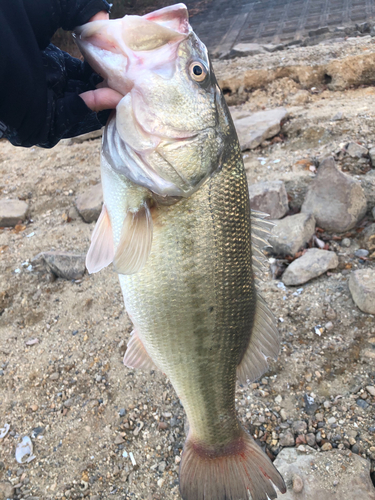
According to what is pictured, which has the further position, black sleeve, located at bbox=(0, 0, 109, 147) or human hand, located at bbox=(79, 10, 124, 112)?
human hand, located at bbox=(79, 10, 124, 112)

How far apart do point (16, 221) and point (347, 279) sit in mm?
3761

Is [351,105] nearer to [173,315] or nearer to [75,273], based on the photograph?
[75,273]

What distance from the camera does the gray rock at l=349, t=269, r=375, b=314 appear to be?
2520mm

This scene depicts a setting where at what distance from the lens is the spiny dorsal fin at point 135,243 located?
4.35ft

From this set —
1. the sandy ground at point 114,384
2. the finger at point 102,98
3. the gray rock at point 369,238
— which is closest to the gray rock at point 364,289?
the sandy ground at point 114,384

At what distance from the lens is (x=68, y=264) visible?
3.35m

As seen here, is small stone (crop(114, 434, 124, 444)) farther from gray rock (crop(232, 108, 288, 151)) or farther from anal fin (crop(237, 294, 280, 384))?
gray rock (crop(232, 108, 288, 151))

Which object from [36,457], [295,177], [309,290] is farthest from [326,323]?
[36,457]

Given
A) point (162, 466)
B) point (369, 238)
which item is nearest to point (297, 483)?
point (162, 466)

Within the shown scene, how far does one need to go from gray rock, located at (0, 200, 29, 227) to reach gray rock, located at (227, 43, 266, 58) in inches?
217

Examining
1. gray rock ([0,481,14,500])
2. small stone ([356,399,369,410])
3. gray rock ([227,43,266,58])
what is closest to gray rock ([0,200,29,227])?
gray rock ([0,481,14,500])

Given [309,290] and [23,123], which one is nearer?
[23,123]

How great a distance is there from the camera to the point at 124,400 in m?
2.41

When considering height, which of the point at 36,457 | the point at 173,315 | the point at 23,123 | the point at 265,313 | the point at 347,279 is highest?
the point at 23,123
